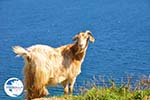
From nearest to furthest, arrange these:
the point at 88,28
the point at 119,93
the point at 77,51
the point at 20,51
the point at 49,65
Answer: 1. the point at 119,93
2. the point at 20,51
3. the point at 49,65
4. the point at 77,51
5. the point at 88,28

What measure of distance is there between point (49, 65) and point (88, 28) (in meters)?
32.7

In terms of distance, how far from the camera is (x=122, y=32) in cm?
3897

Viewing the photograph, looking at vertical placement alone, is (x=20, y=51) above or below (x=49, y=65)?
above

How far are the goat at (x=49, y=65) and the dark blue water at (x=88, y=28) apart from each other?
23.2 feet

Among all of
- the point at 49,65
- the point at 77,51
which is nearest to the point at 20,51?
the point at 49,65

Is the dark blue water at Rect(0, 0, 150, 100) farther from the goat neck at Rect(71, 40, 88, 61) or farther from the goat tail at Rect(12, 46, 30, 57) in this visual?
the goat tail at Rect(12, 46, 30, 57)

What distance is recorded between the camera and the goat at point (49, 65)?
8992 millimetres

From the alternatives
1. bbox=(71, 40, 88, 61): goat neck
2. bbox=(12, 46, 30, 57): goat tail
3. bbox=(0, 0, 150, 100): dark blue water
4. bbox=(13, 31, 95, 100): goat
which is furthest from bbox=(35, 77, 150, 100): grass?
bbox=(0, 0, 150, 100): dark blue water

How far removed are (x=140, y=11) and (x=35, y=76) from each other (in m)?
43.5

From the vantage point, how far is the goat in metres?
8.99

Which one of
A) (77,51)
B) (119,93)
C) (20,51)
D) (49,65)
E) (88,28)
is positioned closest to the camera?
(119,93)

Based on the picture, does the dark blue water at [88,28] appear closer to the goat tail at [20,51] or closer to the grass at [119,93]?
the goat tail at [20,51]

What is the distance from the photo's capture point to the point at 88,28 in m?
42.0

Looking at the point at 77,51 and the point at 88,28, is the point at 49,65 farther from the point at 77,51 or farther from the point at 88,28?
the point at 88,28
